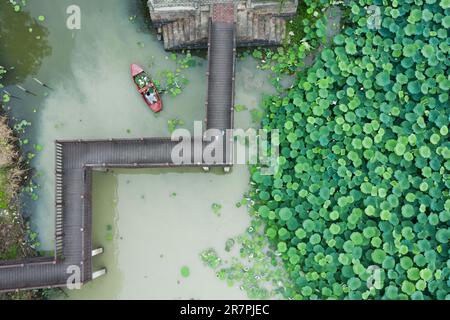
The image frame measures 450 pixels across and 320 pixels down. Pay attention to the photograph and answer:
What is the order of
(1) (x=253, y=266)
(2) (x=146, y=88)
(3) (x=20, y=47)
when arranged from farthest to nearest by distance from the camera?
(3) (x=20, y=47) < (2) (x=146, y=88) < (1) (x=253, y=266)

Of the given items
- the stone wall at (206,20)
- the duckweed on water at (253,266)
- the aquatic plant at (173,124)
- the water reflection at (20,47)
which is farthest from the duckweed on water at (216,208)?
the water reflection at (20,47)

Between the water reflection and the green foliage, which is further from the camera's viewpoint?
the water reflection

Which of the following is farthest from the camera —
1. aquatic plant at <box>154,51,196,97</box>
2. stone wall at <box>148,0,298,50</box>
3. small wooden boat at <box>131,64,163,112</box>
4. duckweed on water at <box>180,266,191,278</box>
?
aquatic plant at <box>154,51,196,97</box>

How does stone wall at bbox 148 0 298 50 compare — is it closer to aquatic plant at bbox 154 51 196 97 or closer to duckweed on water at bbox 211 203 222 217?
aquatic plant at bbox 154 51 196 97

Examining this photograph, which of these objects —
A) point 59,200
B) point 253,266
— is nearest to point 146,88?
point 59,200

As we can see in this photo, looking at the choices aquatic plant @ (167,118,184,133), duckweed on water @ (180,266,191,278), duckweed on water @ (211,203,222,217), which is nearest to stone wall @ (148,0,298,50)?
aquatic plant @ (167,118,184,133)

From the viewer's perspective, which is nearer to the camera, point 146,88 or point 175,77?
point 146,88

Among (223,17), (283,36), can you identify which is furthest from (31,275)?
(283,36)

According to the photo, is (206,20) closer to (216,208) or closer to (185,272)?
(216,208)
